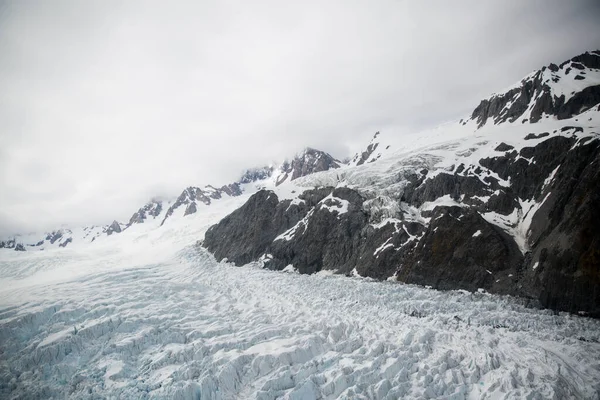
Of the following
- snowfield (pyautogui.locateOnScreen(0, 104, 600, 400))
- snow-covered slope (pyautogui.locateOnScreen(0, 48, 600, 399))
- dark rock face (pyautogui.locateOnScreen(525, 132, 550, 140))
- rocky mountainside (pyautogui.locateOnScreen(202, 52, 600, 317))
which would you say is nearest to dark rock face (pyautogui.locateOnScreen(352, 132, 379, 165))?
rocky mountainside (pyautogui.locateOnScreen(202, 52, 600, 317))

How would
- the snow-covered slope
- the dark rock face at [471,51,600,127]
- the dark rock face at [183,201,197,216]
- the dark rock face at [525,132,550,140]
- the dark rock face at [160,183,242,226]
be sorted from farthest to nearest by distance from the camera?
the dark rock face at [160,183,242,226]
the dark rock face at [183,201,197,216]
the dark rock face at [471,51,600,127]
the dark rock face at [525,132,550,140]
the snow-covered slope

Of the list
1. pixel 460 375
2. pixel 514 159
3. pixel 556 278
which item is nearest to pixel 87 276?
pixel 460 375

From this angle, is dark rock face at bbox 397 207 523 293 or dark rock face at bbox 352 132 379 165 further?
dark rock face at bbox 352 132 379 165

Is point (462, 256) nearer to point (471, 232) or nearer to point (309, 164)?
point (471, 232)

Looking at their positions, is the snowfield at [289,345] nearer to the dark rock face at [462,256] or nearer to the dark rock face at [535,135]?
the dark rock face at [462,256]

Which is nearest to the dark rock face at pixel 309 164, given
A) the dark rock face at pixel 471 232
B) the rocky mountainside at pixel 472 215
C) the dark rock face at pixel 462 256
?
the rocky mountainside at pixel 472 215

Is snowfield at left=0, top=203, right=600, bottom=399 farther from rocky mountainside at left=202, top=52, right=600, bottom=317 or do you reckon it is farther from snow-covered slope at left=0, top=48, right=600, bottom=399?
rocky mountainside at left=202, top=52, right=600, bottom=317

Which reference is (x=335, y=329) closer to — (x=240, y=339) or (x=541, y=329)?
(x=240, y=339)
